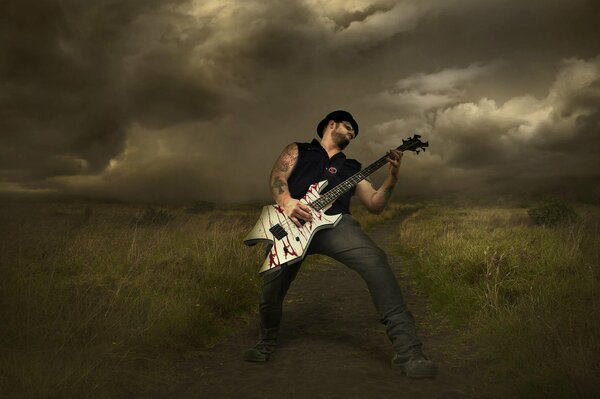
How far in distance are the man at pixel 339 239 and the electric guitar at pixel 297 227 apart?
0.25ft

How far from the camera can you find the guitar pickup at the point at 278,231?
3854mm

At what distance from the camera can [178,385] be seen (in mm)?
3377

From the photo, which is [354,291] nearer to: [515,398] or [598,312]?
[598,312]

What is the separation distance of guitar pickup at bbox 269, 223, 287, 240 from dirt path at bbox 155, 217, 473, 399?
1107 mm

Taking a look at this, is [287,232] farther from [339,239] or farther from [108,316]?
[108,316]

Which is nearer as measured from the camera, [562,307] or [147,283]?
[562,307]

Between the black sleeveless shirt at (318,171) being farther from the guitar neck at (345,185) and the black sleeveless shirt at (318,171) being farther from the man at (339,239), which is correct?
the guitar neck at (345,185)

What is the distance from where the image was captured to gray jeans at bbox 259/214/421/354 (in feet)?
11.5

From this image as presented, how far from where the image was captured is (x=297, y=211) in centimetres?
381

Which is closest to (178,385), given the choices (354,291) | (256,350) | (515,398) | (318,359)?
(256,350)

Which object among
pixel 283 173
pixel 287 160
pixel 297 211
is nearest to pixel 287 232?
pixel 297 211

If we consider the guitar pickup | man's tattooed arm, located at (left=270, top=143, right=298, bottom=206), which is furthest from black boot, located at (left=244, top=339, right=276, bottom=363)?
man's tattooed arm, located at (left=270, top=143, right=298, bottom=206)

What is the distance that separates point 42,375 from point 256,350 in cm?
167

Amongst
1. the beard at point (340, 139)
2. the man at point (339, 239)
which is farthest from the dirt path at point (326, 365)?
the beard at point (340, 139)
